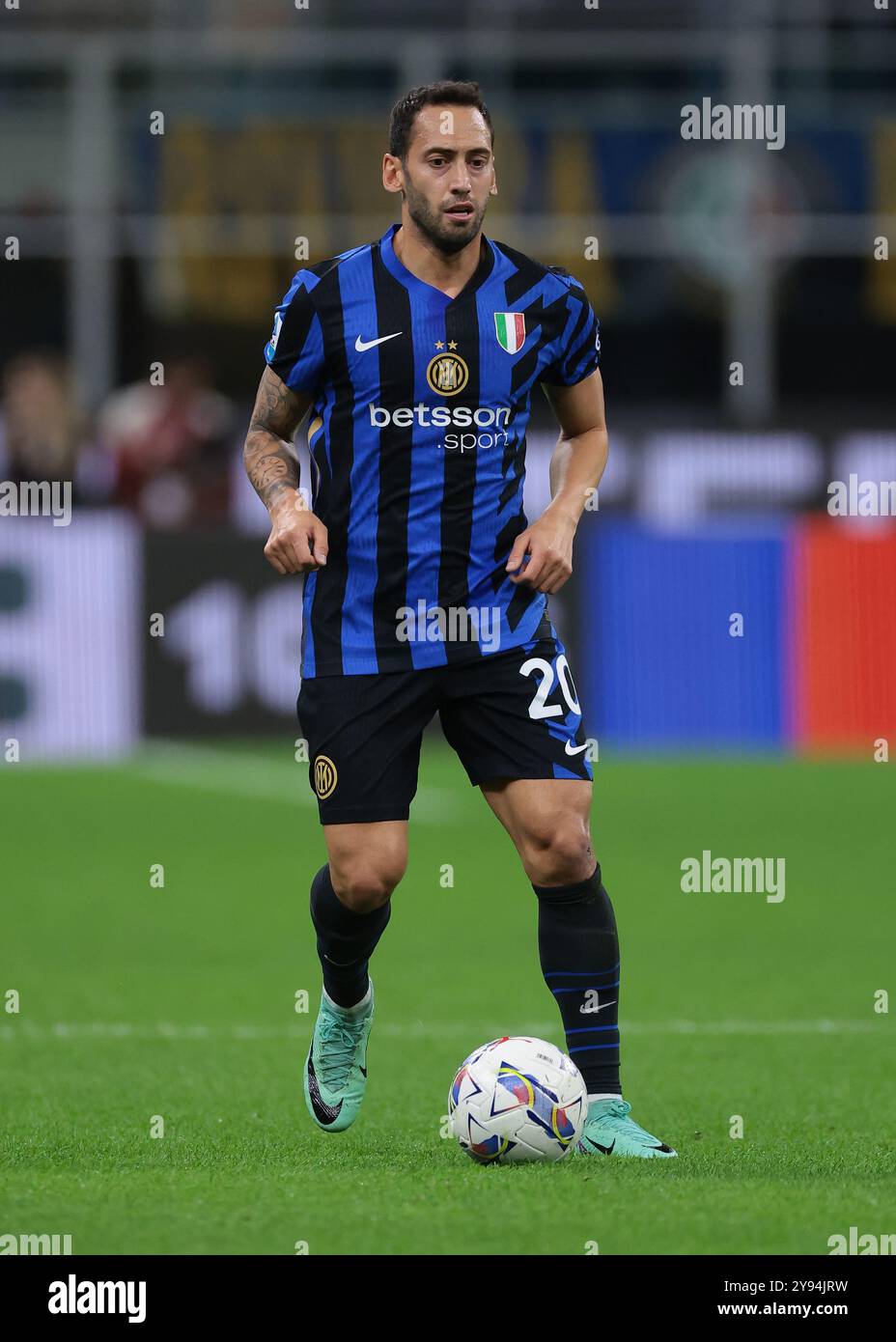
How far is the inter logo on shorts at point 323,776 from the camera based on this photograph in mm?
5660

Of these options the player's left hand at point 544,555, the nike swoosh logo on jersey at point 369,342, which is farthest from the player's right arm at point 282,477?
the player's left hand at point 544,555

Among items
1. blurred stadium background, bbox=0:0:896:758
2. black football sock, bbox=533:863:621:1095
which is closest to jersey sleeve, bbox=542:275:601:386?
black football sock, bbox=533:863:621:1095

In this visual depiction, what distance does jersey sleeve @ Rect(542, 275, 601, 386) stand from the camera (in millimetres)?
5773

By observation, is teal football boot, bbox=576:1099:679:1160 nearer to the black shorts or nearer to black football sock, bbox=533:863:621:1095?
black football sock, bbox=533:863:621:1095

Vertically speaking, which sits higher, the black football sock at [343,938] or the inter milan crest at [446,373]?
the inter milan crest at [446,373]

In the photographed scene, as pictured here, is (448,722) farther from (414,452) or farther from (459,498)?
(414,452)

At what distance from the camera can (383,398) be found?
18.5 ft

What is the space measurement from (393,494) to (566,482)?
0.46 m

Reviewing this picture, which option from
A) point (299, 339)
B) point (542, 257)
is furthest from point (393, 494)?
point (542, 257)

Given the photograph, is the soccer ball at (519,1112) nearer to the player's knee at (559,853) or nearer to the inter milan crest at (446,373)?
the player's knee at (559,853)

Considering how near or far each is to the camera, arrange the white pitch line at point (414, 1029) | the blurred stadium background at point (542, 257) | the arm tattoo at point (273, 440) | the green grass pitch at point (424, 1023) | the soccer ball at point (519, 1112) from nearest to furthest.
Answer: the green grass pitch at point (424, 1023) < the soccer ball at point (519, 1112) < the arm tattoo at point (273, 440) < the white pitch line at point (414, 1029) < the blurred stadium background at point (542, 257)

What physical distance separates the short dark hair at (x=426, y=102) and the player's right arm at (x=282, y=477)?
1.97 feet

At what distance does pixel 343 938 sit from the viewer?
230 inches

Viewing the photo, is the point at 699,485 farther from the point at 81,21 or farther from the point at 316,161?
the point at 81,21
